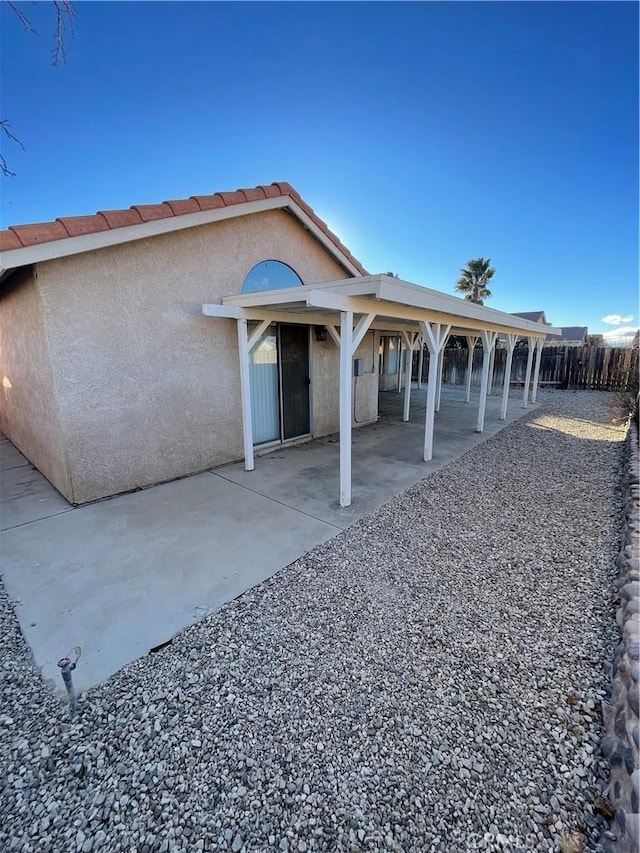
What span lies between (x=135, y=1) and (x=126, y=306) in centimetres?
330

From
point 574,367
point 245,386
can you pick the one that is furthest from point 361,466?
point 574,367

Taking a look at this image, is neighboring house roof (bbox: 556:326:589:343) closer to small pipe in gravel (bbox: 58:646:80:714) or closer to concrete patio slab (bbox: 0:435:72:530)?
concrete patio slab (bbox: 0:435:72:530)

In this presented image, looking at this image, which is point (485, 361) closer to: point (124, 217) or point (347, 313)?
point (347, 313)

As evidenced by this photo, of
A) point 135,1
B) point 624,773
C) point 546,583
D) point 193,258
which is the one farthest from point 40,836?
point 135,1

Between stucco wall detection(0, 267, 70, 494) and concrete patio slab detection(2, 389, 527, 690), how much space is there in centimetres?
48

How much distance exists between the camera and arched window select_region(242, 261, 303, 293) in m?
6.66

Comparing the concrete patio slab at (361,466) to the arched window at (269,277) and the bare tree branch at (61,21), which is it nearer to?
the arched window at (269,277)

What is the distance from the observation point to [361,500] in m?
5.23

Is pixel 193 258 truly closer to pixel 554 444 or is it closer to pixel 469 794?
pixel 469 794

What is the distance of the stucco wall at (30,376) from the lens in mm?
4828

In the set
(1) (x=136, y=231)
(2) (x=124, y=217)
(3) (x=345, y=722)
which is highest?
(2) (x=124, y=217)

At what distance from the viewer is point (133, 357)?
17.1 feet

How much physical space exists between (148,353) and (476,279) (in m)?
32.4

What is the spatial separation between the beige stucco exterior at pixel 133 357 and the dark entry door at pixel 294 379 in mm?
1278
